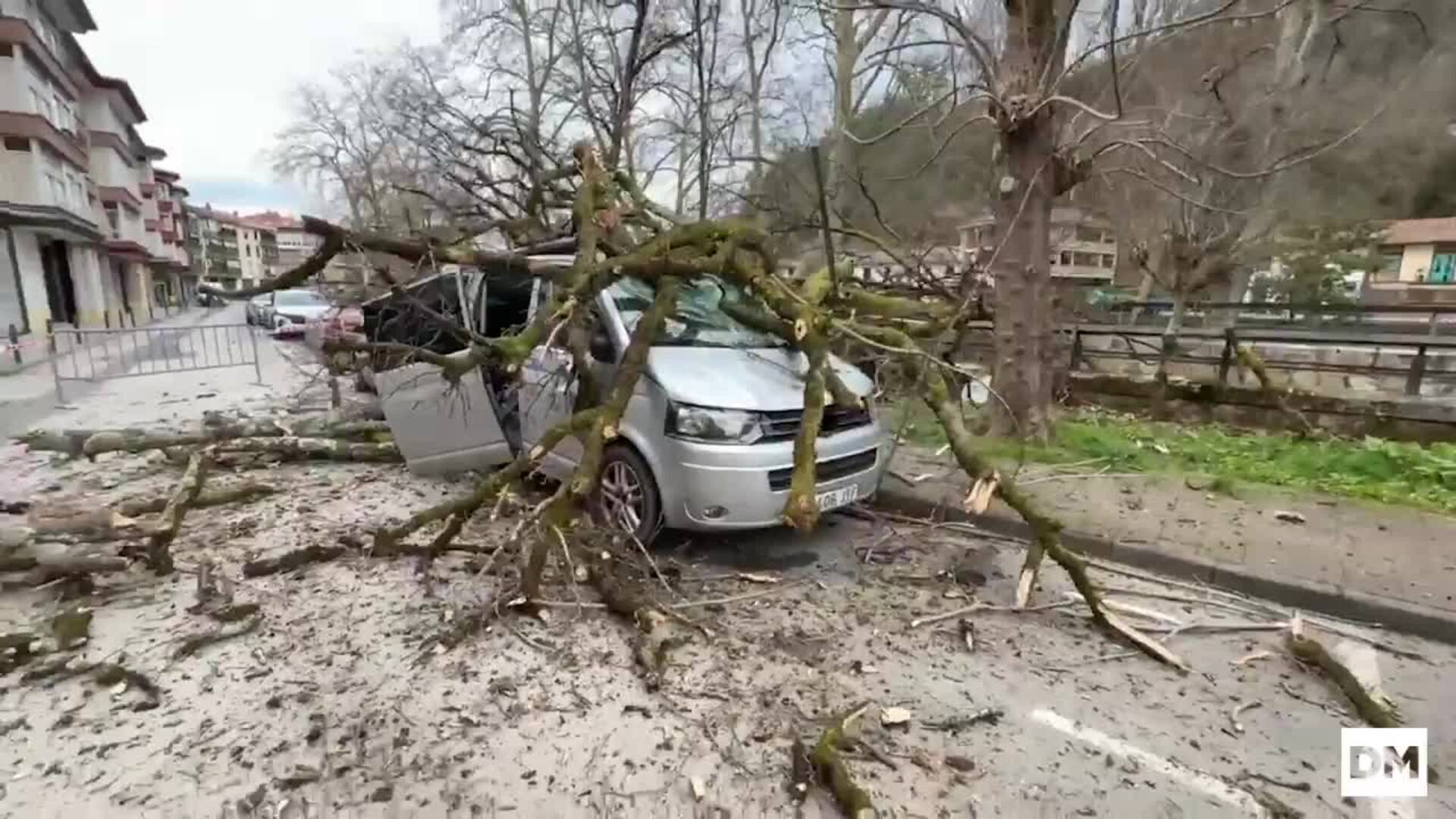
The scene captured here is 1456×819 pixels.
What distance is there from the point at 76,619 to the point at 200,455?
6.69ft

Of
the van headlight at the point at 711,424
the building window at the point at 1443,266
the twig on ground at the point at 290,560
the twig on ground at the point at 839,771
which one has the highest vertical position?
the building window at the point at 1443,266

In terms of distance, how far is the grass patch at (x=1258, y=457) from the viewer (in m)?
5.36

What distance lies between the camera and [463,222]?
7.82 meters

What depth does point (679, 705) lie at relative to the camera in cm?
293

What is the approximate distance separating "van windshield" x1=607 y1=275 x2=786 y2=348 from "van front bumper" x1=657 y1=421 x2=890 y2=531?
91 centimetres

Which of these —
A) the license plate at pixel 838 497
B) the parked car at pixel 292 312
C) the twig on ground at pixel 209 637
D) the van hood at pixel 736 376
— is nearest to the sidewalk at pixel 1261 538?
the license plate at pixel 838 497

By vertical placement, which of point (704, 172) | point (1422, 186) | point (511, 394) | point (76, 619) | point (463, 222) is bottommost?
point (76, 619)

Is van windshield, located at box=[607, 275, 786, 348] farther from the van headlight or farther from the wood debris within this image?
the wood debris

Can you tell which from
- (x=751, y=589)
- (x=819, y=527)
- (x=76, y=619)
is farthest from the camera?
(x=819, y=527)

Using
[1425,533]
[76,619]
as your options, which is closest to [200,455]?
[76,619]

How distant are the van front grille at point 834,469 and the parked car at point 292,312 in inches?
793

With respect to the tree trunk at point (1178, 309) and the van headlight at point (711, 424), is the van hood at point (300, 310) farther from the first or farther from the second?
the tree trunk at point (1178, 309)

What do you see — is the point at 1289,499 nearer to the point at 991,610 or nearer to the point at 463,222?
the point at 991,610

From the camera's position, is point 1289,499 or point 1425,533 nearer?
point 1425,533
